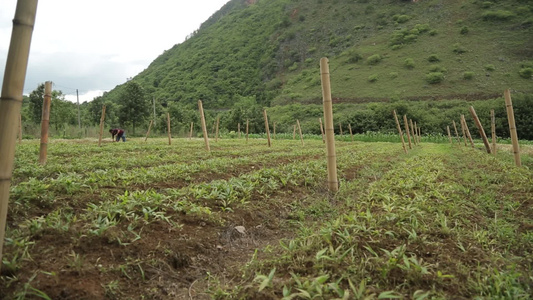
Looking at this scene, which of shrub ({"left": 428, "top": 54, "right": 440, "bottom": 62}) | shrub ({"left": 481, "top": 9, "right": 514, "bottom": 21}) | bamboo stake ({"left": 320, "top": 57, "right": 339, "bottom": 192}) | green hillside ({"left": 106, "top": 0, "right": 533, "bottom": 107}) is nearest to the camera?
bamboo stake ({"left": 320, "top": 57, "right": 339, "bottom": 192})

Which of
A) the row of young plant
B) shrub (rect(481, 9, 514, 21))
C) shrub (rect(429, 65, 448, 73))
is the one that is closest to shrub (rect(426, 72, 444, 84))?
shrub (rect(429, 65, 448, 73))

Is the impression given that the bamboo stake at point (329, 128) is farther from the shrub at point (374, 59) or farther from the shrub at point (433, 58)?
the shrub at point (374, 59)

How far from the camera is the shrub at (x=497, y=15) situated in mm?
58594

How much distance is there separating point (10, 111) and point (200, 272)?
1.95 meters

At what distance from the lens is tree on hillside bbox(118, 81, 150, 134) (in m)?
35.5

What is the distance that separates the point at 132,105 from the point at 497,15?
237 feet

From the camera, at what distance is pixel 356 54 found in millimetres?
64688

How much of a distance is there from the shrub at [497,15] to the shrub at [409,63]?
21.1m

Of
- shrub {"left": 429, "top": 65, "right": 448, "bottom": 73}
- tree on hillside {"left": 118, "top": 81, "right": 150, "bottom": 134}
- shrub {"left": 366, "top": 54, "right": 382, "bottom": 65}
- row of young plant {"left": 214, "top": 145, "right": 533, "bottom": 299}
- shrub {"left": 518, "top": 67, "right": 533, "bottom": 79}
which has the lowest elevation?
row of young plant {"left": 214, "top": 145, "right": 533, "bottom": 299}

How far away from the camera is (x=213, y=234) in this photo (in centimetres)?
334

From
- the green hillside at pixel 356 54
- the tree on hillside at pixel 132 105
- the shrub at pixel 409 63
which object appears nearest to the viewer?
the tree on hillside at pixel 132 105

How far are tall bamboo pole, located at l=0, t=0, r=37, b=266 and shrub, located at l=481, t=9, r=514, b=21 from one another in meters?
80.2

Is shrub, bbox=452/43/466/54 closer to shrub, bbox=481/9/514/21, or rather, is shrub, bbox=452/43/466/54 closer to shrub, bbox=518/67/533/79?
shrub, bbox=518/67/533/79

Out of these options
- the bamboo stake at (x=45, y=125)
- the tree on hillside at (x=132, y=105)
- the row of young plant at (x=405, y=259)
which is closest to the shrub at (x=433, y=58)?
the tree on hillside at (x=132, y=105)
